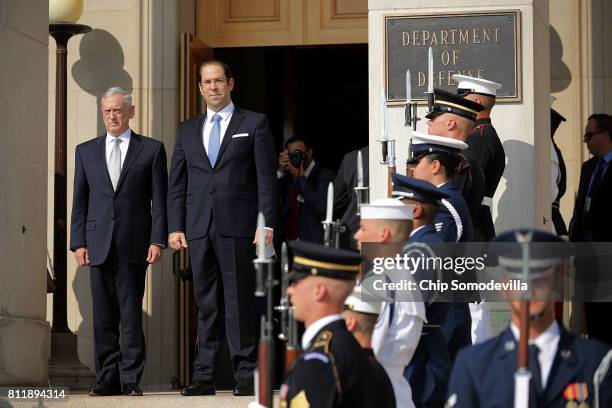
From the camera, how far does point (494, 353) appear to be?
5.06 meters

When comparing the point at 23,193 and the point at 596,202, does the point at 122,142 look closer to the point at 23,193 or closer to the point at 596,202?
the point at 23,193

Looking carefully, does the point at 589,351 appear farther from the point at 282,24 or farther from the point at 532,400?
the point at 282,24

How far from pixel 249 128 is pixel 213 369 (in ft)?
4.91

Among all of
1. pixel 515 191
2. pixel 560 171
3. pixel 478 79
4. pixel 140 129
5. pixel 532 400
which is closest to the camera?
pixel 532 400

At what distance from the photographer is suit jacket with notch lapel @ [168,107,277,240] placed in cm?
972

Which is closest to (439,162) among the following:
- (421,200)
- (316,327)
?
(421,200)

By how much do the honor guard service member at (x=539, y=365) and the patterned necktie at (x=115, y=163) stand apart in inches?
215

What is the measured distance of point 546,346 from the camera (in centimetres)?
508

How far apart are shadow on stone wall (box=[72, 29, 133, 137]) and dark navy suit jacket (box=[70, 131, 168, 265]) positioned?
260 centimetres

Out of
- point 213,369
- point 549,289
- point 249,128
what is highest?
point 249,128

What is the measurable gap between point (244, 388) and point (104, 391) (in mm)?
926

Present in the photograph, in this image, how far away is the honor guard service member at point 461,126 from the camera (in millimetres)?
8367

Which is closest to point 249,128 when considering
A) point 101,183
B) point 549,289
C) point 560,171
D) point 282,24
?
point 101,183

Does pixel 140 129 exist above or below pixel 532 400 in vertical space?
above
